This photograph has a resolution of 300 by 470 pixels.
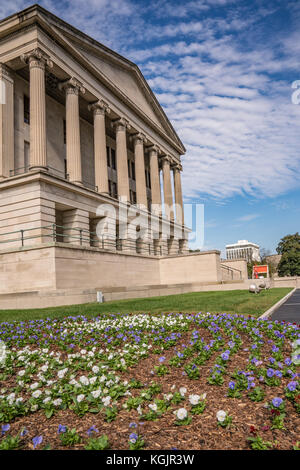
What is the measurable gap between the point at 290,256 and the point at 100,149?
60.5m

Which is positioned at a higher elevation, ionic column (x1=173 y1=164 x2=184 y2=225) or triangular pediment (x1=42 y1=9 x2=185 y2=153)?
triangular pediment (x1=42 y1=9 x2=185 y2=153)

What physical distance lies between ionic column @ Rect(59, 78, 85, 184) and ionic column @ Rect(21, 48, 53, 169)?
3212 mm

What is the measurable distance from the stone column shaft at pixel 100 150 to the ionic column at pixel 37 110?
739 centimetres

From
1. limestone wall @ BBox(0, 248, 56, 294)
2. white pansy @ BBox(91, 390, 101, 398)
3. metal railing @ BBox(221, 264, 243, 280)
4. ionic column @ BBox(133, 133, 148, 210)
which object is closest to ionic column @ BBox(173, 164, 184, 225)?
ionic column @ BBox(133, 133, 148, 210)

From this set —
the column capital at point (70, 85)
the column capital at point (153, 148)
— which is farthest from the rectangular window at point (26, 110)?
the column capital at point (153, 148)

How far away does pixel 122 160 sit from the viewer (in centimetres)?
3550

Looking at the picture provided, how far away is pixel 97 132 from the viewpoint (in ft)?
105

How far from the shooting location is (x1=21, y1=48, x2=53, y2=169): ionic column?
23812mm

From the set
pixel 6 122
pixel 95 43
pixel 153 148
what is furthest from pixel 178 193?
pixel 6 122

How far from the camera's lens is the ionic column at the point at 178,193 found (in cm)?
5031

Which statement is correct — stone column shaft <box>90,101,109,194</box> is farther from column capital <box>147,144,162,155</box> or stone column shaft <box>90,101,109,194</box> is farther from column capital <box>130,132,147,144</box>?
column capital <box>147,144,162,155</box>

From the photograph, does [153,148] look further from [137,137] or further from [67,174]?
[67,174]

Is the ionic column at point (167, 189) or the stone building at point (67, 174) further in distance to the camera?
the ionic column at point (167, 189)

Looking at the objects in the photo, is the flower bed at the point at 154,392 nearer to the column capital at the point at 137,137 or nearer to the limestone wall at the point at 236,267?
the limestone wall at the point at 236,267
